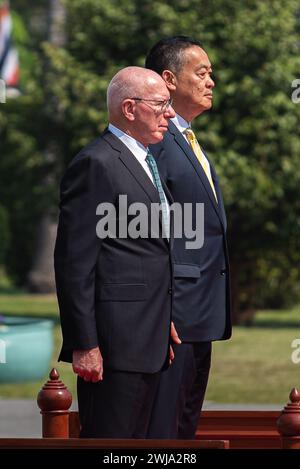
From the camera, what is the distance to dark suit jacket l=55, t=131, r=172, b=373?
16.7 ft

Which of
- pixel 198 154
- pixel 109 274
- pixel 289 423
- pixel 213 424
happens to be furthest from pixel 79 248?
pixel 213 424

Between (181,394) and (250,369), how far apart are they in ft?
32.7

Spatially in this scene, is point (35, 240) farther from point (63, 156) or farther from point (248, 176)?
point (248, 176)

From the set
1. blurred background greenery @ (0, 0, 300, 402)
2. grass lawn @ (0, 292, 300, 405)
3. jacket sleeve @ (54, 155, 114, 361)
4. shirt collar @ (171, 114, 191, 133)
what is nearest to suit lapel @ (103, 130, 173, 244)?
jacket sleeve @ (54, 155, 114, 361)

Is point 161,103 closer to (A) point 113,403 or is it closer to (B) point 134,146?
(B) point 134,146

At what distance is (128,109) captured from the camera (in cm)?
531

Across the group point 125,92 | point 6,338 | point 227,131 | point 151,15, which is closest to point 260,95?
point 227,131

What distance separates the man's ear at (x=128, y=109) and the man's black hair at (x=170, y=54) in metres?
0.68

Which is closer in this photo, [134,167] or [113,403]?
[113,403]

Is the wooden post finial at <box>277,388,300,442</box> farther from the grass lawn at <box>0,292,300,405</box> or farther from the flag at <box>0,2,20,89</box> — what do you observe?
the flag at <box>0,2,20,89</box>

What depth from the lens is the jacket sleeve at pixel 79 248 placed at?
16.6 feet

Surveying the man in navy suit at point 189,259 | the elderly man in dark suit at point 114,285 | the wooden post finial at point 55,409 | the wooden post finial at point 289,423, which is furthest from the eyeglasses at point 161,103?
the wooden post finial at point 55,409

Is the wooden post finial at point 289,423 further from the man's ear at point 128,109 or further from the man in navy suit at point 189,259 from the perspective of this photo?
the man's ear at point 128,109

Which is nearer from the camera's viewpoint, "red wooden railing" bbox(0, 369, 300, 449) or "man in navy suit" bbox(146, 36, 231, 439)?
"man in navy suit" bbox(146, 36, 231, 439)
